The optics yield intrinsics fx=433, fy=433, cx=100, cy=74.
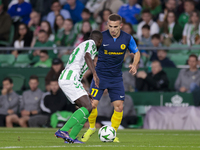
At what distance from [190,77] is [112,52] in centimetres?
565

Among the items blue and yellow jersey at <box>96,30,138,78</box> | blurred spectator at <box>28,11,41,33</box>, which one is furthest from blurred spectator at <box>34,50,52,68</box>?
blue and yellow jersey at <box>96,30,138,78</box>

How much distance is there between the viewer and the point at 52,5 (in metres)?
16.6

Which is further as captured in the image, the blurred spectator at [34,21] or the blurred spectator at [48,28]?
the blurred spectator at [34,21]

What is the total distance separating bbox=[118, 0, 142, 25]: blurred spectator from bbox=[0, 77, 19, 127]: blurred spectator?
4.86 metres

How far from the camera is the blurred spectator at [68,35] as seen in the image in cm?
1513

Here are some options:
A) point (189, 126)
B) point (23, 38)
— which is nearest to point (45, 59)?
point (23, 38)

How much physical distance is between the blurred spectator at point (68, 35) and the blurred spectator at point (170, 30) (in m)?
3.12

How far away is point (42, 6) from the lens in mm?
17547

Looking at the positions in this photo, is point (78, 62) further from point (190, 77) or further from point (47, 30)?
point (47, 30)

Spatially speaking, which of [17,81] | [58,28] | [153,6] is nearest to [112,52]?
[17,81]

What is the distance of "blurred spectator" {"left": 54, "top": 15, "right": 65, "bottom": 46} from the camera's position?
50.5ft

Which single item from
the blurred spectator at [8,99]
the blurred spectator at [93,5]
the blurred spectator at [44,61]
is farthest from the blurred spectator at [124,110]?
the blurred spectator at [93,5]

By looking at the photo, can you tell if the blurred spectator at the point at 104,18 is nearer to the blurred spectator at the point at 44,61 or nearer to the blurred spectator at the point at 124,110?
the blurred spectator at the point at 44,61

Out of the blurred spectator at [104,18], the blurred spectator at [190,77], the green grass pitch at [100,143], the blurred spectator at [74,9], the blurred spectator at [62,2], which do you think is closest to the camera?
the green grass pitch at [100,143]
